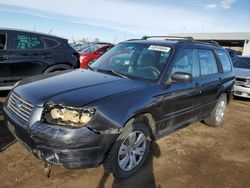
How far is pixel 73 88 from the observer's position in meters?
3.46

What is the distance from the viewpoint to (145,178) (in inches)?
147

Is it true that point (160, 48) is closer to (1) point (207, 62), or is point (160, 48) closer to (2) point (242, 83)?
(1) point (207, 62)

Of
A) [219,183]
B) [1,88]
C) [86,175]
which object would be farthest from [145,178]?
[1,88]

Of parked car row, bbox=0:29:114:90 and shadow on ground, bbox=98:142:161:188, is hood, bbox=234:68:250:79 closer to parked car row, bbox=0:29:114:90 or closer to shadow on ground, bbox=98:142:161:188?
parked car row, bbox=0:29:114:90

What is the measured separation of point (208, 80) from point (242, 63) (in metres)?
7.08

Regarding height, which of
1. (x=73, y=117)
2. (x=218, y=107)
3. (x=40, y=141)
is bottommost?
(x=218, y=107)

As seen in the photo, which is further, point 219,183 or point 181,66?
point 181,66

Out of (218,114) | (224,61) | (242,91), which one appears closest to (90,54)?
(242,91)

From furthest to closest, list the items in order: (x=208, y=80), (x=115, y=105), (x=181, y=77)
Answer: (x=208, y=80), (x=181, y=77), (x=115, y=105)

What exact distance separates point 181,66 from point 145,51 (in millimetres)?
661

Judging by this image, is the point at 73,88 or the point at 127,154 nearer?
the point at 73,88

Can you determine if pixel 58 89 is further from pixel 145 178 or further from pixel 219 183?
pixel 219 183

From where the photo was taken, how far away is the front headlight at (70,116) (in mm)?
3035

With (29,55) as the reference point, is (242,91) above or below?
below
